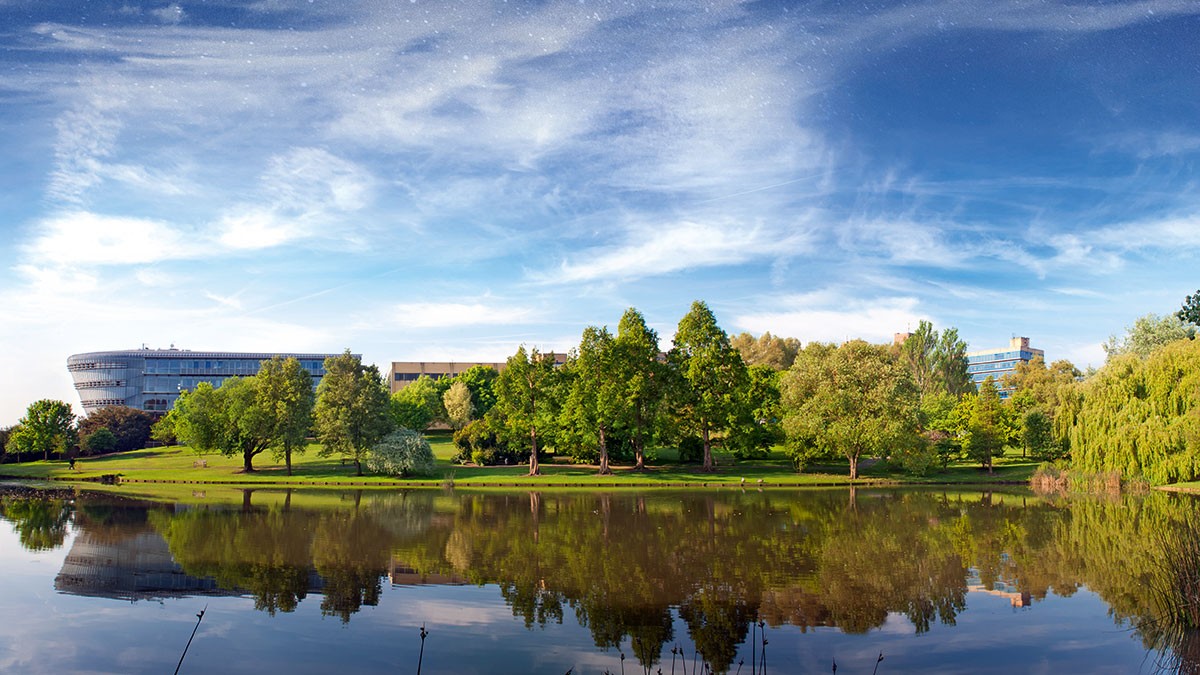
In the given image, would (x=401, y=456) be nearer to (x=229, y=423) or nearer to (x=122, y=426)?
(x=229, y=423)

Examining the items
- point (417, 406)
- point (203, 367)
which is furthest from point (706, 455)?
point (203, 367)

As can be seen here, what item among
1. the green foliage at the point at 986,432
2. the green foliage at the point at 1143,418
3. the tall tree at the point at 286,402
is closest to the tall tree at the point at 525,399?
the tall tree at the point at 286,402

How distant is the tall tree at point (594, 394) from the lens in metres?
68.1

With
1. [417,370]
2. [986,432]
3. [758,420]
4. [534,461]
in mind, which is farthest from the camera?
[417,370]

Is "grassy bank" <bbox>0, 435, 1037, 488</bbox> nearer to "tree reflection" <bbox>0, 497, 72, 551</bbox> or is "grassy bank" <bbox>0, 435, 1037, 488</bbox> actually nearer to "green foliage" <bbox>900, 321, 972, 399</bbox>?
"tree reflection" <bbox>0, 497, 72, 551</bbox>

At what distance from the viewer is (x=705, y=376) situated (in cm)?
7069

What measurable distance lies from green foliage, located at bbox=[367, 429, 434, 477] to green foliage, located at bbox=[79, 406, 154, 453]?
49034 mm

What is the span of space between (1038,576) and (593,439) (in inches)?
1850

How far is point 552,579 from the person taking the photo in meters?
22.1

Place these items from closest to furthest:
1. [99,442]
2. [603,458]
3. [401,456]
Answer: [401,456] < [603,458] < [99,442]

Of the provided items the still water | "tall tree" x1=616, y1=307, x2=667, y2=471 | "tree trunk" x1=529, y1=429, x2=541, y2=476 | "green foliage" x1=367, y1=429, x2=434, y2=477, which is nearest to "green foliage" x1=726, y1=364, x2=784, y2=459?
"tall tree" x1=616, y1=307, x2=667, y2=471

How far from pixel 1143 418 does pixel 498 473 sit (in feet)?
149

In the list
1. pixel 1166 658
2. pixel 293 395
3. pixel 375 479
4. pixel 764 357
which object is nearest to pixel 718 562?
pixel 1166 658

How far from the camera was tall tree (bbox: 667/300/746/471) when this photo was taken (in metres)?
69.0
